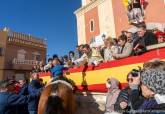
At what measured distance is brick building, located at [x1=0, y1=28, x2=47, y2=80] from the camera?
30422mm

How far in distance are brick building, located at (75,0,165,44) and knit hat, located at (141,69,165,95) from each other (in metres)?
16.1

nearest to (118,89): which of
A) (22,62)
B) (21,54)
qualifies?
(22,62)

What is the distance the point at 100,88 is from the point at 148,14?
48.6 ft

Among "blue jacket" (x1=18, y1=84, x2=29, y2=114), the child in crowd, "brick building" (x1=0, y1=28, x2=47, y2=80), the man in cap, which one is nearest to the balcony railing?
"brick building" (x1=0, y1=28, x2=47, y2=80)

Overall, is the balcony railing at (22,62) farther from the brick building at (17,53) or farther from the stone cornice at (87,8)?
the stone cornice at (87,8)

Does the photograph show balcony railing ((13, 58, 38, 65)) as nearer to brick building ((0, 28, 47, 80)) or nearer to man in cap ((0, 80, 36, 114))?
brick building ((0, 28, 47, 80))

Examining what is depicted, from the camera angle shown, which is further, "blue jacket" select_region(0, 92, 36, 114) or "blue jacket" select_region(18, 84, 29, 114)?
"blue jacket" select_region(18, 84, 29, 114)

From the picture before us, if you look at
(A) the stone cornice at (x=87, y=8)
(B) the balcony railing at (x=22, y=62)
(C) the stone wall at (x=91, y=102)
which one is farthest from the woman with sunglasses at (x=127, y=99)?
(B) the balcony railing at (x=22, y=62)

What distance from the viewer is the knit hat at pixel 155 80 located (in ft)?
7.30

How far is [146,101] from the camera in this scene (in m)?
2.39

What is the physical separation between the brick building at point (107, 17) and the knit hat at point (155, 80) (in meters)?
16.1

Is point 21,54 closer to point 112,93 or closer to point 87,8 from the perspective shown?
point 87,8

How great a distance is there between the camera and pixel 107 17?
2445cm

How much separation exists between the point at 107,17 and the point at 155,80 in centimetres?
2270
